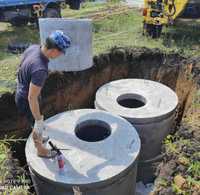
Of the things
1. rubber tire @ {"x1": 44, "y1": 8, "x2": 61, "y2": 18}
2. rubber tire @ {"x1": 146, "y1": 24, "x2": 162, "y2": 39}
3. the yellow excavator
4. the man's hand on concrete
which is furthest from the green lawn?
the man's hand on concrete

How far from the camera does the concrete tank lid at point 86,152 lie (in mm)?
4145

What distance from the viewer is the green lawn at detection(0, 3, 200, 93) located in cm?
676

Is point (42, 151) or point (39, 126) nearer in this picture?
point (39, 126)

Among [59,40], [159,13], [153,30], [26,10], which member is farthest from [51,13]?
[59,40]

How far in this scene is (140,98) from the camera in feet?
20.5

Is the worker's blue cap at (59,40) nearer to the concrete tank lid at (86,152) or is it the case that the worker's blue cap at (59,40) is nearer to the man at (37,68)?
the man at (37,68)

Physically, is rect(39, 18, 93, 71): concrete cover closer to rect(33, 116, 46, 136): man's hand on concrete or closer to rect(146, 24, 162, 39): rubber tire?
rect(33, 116, 46, 136): man's hand on concrete

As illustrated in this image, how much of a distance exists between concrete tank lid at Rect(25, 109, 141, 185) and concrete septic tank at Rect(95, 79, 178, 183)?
536 mm

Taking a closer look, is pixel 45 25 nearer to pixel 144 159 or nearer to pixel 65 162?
pixel 65 162

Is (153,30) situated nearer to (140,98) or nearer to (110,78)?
(110,78)

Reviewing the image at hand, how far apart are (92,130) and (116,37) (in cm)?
407

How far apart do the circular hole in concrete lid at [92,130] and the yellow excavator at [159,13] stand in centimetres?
423

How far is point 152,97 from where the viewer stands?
6.17 meters

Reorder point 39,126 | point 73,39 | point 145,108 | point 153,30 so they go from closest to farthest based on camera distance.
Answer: point 39,126 → point 73,39 → point 145,108 → point 153,30
